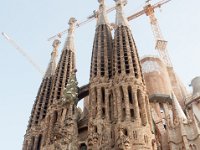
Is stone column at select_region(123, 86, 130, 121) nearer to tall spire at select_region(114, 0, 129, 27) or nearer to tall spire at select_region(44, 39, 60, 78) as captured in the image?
tall spire at select_region(114, 0, 129, 27)

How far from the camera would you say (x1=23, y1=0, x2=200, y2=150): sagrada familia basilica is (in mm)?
25281

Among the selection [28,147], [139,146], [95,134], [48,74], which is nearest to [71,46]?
[48,74]

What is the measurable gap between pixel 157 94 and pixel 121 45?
7.81 metres

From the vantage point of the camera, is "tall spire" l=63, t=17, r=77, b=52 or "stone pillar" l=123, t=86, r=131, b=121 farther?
"tall spire" l=63, t=17, r=77, b=52

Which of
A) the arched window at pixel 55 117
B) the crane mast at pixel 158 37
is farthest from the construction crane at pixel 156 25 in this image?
the arched window at pixel 55 117

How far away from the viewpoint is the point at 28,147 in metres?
30.6

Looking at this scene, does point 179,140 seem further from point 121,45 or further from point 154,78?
point 154,78

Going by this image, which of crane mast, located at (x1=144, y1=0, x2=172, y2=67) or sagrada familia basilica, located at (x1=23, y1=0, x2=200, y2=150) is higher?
crane mast, located at (x1=144, y1=0, x2=172, y2=67)

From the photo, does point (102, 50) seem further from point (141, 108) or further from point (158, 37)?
point (158, 37)

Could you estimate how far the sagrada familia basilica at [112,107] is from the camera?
25281 mm

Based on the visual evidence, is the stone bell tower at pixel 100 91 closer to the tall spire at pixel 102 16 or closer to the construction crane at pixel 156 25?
the tall spire at pixel 102 16

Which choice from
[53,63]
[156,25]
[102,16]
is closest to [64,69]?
[53,63]

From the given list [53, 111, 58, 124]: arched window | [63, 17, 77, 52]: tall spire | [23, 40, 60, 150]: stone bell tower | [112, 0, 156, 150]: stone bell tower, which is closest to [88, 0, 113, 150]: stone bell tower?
[112, 0, 156, 150]: stone bell tower

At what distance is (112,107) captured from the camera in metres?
27.8
